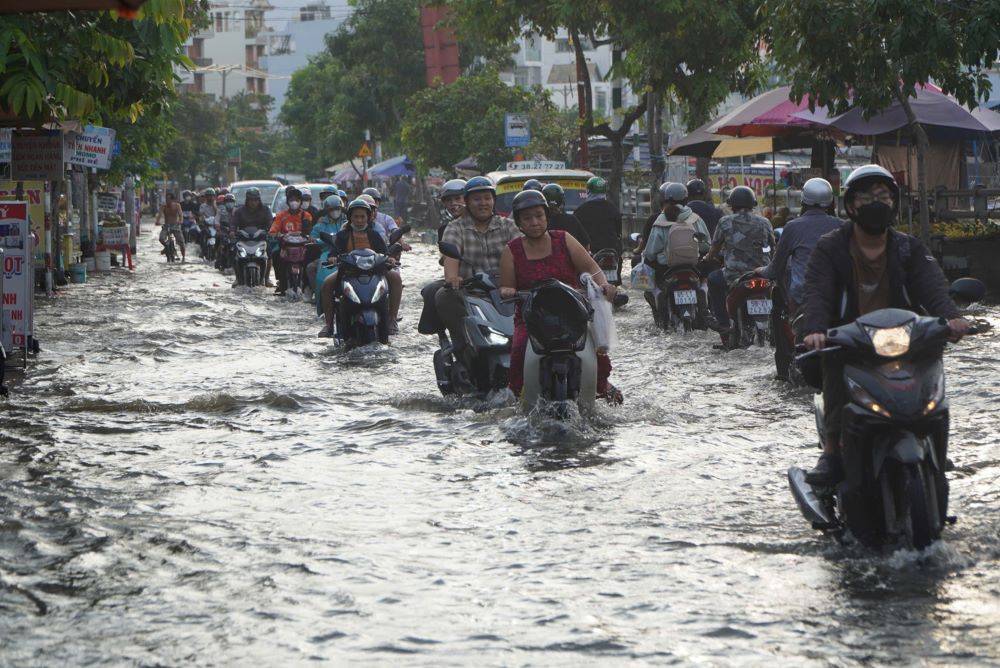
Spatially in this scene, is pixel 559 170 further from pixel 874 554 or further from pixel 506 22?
pixel 874 554

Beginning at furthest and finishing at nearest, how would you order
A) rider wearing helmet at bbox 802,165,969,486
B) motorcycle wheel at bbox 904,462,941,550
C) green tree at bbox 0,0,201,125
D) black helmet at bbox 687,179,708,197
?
black helmet at bbox 687,179,708,197, green tree at bbox 0,0,201,125, rider wearing helmet at bbox 802,165,969,486, motorcycle wheel at bbox 904,462,941,550

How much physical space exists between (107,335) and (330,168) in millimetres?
64252

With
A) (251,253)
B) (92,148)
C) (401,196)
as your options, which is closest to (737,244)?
(251,253)

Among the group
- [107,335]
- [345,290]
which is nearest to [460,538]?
[345,290]

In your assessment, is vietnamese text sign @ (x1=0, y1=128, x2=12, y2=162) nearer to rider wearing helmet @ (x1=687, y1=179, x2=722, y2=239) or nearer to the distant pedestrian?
rider wearing helmet @ (x1=687, y1=179, x2=722, y2=239)

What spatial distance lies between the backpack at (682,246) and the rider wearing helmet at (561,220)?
0.81 meters

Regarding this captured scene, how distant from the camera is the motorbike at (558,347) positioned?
29.8 ft

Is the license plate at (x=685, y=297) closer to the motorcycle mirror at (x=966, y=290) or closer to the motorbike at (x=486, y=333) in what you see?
the motorbike at (x=486, y=333)

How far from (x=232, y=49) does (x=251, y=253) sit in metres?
113

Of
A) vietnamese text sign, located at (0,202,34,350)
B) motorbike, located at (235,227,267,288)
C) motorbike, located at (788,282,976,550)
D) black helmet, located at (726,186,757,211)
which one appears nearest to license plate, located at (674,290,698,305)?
black helmet, located at (726,186,757,211)

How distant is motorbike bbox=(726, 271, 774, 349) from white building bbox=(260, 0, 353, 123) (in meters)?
119

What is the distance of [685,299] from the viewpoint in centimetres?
1584

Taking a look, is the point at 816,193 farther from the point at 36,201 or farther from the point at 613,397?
the point at 36,201

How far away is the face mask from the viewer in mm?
6402
